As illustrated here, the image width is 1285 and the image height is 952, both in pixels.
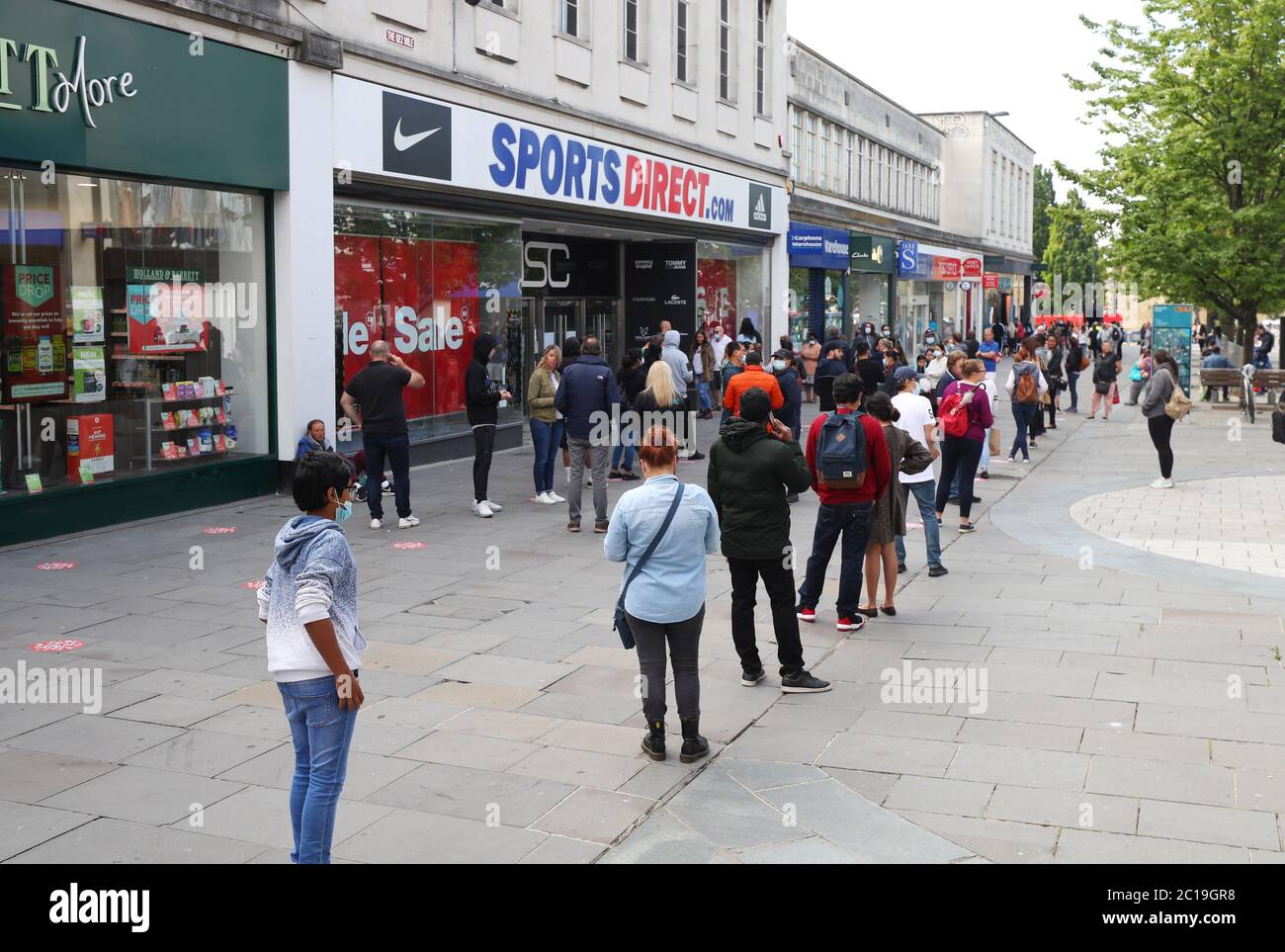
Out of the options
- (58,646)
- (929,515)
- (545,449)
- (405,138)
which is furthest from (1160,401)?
(58,646)

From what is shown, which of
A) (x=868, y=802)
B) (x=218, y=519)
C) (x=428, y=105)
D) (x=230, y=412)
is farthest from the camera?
(x=428, y=105)

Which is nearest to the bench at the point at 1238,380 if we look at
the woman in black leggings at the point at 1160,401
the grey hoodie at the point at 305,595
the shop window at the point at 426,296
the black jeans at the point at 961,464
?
the woman in black leggings at the point at 1160,401

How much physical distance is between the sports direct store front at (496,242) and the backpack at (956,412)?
7009mm

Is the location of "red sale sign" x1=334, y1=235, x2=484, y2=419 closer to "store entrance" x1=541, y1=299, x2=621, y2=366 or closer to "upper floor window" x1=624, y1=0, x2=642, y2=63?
"store entrance" x1=541, y1=299, x2=621, y2=366

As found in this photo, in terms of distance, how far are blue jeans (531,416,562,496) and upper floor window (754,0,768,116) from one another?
1625 centimetres

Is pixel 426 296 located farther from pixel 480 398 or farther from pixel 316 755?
pixel 316 755

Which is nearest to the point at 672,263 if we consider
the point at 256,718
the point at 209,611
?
the point at 209,611

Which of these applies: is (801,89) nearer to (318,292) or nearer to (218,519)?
(318,292)

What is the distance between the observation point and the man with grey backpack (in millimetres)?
8977

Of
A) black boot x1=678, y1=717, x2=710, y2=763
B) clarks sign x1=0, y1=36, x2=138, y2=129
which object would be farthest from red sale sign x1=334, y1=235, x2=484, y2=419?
black boot x1=678, y1=717, x2=710, y2=763

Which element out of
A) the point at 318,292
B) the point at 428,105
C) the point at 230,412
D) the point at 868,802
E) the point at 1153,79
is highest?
the point at 1153,79

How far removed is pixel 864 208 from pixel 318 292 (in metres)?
30.6

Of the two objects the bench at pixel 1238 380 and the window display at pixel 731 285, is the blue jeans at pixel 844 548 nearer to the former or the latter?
the window display at pixel 731 285

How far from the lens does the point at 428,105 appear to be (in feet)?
55.3
